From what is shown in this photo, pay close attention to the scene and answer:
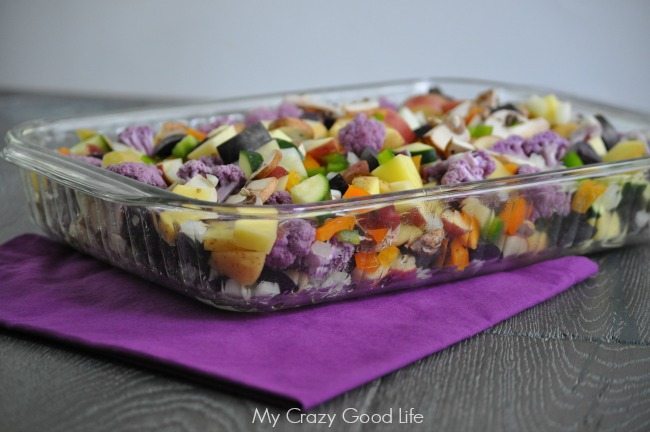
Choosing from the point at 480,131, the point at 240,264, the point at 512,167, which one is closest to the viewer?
the point at 240,264

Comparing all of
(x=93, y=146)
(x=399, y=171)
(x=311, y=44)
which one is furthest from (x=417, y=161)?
(x=311, y=44)

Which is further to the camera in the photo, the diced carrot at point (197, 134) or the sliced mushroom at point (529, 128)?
the sliced mushroom at point (529, 128)

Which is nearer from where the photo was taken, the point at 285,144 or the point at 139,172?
the point at 139,172

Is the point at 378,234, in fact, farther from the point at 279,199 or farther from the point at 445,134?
the point at 445,134

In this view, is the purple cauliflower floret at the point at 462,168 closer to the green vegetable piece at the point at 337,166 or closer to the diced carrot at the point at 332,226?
the green vegetable piece at the point at 337,166

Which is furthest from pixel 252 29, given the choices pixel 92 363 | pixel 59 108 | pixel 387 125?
pixel 92 363

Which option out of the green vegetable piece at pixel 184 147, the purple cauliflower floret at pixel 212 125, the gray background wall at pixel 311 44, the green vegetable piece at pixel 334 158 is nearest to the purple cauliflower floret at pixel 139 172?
the green vegetable piece at pixel 184 147

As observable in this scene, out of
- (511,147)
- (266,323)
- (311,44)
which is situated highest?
(511,147)

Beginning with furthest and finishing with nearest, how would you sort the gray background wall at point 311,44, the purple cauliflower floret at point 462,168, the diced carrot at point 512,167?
1. the gray background wall at point 311,44
2. the diced carrot at point 512,167
3. the purple cauliflower floret at point 462,168
